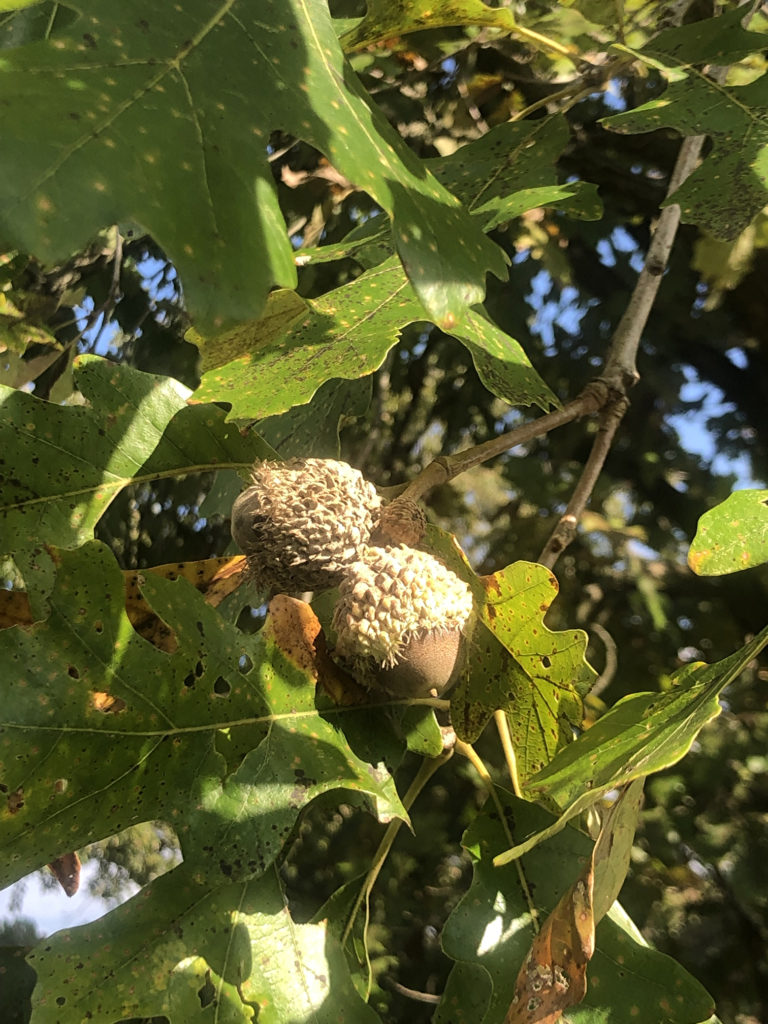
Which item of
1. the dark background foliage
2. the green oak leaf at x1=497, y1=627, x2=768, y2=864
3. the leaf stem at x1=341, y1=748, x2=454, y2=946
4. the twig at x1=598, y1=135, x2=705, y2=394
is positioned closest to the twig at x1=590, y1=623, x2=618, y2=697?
the dark background foliage

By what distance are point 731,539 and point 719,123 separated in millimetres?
624

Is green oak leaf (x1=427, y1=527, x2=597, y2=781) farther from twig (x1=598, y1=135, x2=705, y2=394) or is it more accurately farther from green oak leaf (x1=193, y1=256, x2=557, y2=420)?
twig (x1=598, y1=135, x2=705, y2=394)

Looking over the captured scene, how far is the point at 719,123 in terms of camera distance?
116 centimetres

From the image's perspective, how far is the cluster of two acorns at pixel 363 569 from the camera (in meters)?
0.95

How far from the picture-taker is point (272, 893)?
107 cm

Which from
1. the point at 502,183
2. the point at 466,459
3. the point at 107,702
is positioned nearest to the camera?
the point at 107,702

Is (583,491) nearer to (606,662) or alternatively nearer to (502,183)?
(502,183)

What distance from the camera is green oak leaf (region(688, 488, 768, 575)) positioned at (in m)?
0.98

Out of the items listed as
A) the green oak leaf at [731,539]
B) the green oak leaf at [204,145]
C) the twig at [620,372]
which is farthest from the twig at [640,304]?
the green oak leaf at [204,145]

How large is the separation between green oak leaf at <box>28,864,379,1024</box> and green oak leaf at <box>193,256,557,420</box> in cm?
60

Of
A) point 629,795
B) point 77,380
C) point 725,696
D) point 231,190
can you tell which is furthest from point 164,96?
point 725,696

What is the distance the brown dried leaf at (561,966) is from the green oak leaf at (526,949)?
197 millimetres

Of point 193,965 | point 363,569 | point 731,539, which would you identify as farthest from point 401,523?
point 193,965

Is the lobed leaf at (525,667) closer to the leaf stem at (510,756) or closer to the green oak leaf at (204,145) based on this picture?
the leaf stem at (510,756)
